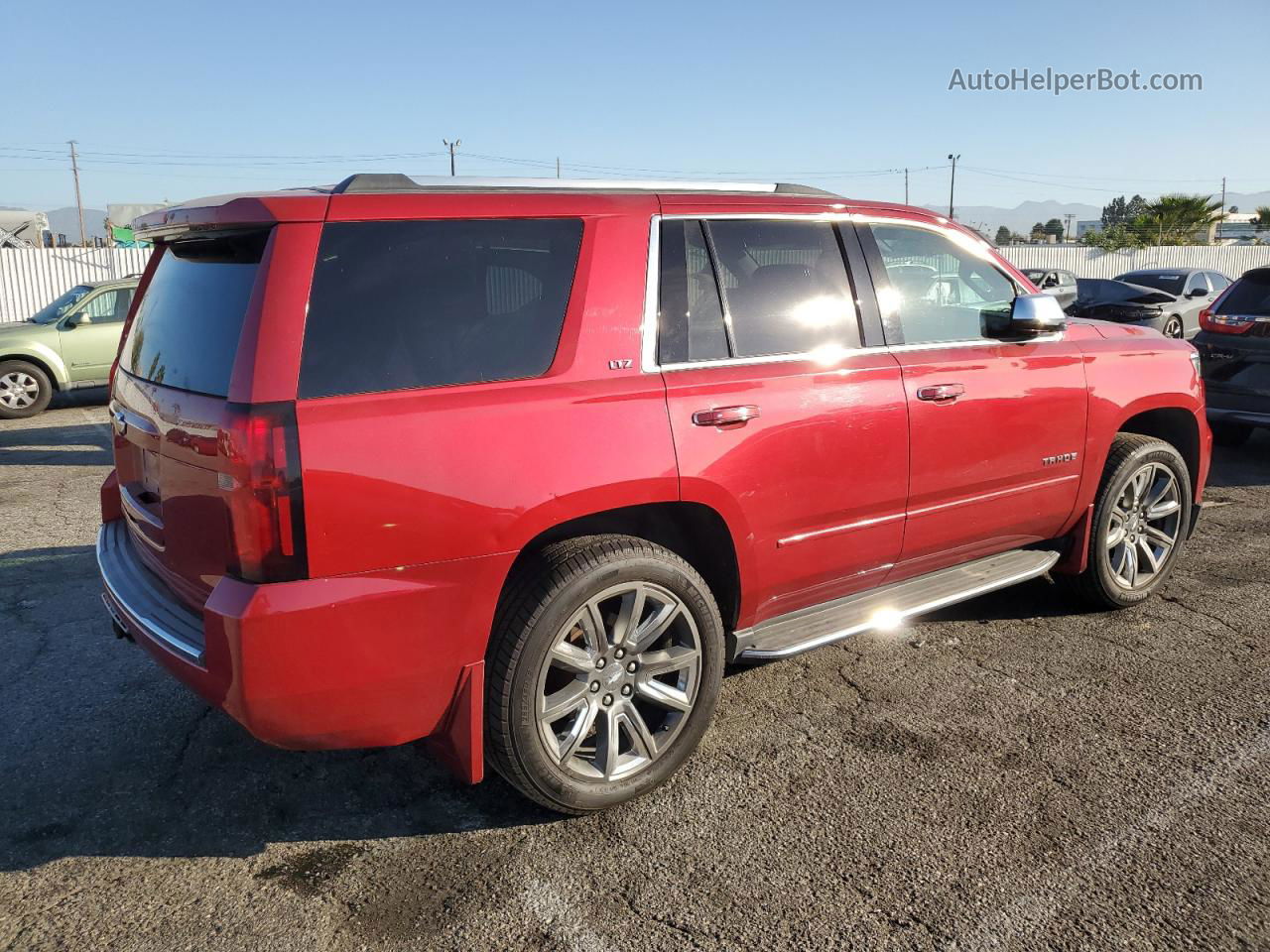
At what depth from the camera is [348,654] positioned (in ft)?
8.71

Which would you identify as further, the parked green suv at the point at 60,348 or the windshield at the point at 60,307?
the windshield at the point at 60,307

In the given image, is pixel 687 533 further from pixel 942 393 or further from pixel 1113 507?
pixel 1113 507

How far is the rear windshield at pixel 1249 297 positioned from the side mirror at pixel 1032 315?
189 inches

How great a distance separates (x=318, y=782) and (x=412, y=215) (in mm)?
1909

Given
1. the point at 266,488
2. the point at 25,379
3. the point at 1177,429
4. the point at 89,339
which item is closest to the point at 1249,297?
the point at 1177,429

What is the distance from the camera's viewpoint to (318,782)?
3.39 meters

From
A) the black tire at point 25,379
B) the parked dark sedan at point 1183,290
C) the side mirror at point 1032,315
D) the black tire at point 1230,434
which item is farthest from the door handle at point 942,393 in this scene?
the parked dark sedan at point 1183,290

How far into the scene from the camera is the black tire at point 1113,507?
4648mm

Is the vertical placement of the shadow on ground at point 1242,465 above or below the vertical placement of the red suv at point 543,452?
below

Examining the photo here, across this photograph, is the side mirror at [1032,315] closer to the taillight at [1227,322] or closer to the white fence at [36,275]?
the taillight at [1227,322]

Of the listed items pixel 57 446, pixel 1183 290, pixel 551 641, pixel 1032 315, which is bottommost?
pixel 57 446

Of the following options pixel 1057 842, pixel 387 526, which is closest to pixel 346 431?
pixel 387 526

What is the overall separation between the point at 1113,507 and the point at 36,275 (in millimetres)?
26041

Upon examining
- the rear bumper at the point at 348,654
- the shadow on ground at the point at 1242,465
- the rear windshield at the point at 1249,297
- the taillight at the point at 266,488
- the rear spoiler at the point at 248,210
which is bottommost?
the shadow on ground at the point at 1242,465
